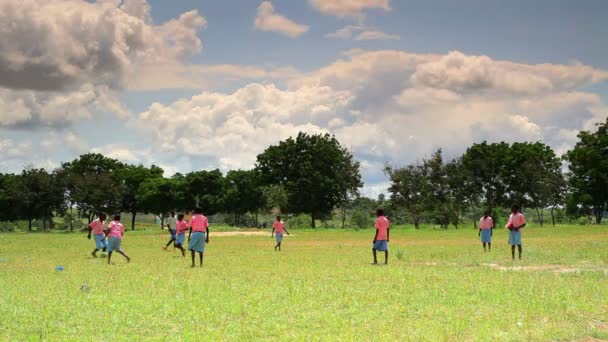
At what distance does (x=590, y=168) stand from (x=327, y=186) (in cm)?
3525

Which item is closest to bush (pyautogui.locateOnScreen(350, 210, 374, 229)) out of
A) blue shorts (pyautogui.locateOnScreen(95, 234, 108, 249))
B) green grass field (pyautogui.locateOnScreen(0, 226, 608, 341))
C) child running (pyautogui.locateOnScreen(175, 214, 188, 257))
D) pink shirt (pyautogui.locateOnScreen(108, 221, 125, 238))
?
child running (pyautogui.locateOnScreen(175, 214, 188, 257))

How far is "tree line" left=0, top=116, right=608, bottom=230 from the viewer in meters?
82.0

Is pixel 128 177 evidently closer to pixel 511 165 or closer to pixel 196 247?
pixel 511 165

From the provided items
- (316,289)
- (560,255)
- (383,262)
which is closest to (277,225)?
(383,262)

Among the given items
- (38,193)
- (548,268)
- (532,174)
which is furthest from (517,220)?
(38,193)

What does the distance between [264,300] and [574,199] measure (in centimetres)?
7879

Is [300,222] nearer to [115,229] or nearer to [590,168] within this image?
[590,168]

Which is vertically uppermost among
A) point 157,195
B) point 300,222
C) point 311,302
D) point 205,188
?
point 205,188

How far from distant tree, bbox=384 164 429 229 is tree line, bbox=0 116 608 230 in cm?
13

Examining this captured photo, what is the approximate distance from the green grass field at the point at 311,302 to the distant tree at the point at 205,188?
80700 millimetres

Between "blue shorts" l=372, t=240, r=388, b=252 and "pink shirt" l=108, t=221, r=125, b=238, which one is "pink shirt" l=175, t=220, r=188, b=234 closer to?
"pink shirt" l=108, t=221, r=125, b=238

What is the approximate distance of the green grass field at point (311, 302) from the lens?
10891 millimetres

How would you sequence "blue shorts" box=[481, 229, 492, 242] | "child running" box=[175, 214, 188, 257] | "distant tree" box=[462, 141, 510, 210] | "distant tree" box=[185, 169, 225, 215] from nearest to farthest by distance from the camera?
1. "child running" box=[175, 214, 188, 257]
2. "blue shorts" box=[481, 229, 492, 242]
3. "distant tree" box=[462, 141, 510, 210]
4. "distant tree" box=[185, 169, 225, 215]

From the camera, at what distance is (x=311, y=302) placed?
1392 cm
